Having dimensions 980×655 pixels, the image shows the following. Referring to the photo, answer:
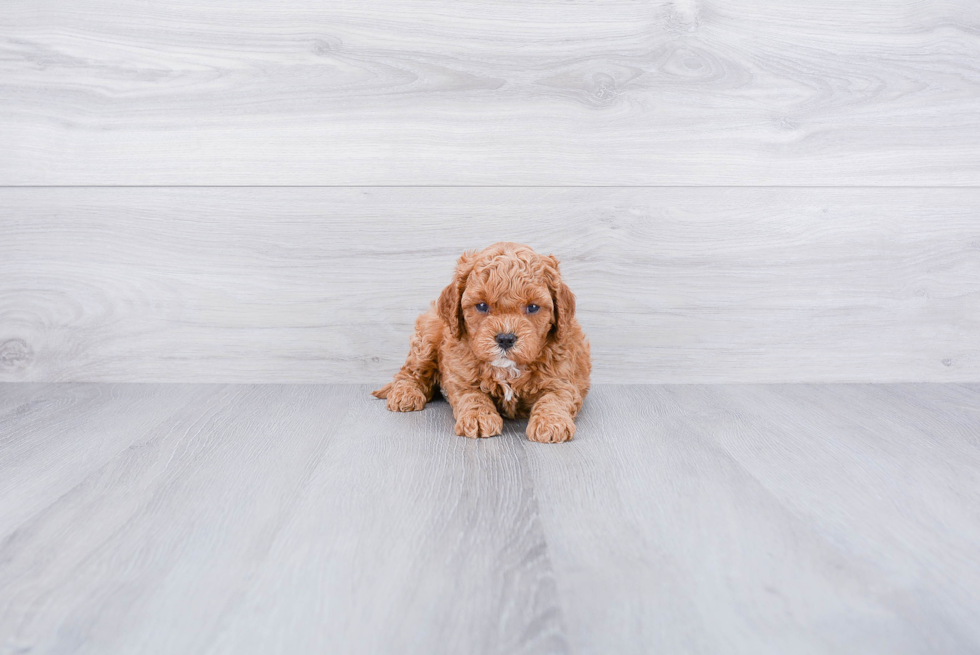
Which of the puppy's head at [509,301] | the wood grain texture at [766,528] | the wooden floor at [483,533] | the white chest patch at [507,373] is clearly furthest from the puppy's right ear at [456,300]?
the wood grain texture at [766,528]

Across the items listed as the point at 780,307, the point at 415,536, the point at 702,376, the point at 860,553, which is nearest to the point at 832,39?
the point at 780,307

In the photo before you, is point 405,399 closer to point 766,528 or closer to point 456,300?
point 456,300

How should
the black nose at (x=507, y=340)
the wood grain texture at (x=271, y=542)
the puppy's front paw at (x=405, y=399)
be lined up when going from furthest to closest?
the puppy's front paw at (x=405, y=399) < the black nose at (x=507, y=340) < the wood grain texture at (x=271, y=542)

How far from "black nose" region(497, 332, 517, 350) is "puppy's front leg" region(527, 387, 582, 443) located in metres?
0.18

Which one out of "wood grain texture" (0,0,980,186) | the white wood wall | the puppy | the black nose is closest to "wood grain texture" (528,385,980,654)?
the puppy

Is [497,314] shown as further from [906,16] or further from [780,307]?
[906,16]

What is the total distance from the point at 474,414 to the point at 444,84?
100 cm

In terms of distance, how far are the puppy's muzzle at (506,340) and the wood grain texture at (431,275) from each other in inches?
21.8

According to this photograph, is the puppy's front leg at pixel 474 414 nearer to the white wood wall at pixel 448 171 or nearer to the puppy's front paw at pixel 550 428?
Result: the puppy's front paw at pixel 550 428

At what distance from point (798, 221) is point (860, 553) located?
126 centimetres

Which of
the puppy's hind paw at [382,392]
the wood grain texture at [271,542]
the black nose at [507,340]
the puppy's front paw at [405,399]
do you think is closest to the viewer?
the wood grain texture at [271,542]

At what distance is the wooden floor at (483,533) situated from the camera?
2.56 feet

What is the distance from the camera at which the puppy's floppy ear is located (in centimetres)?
151

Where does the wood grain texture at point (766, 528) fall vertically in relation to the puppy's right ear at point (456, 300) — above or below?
below
